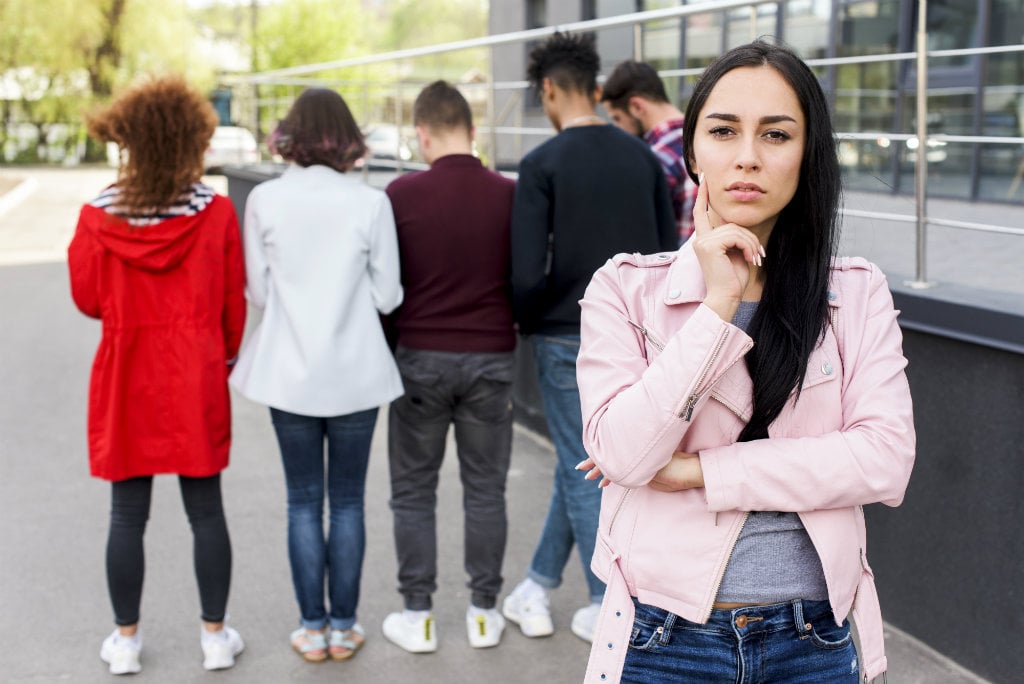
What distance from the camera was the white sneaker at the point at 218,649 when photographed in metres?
3.93

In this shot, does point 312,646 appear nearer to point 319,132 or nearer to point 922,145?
point 319,132

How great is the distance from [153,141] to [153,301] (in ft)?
1.70

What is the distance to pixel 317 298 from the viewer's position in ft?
12.5

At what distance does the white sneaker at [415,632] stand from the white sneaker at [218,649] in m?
0.57

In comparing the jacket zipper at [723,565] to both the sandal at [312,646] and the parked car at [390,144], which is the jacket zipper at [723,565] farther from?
the parked car at [390,144]

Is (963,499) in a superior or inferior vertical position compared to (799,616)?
inferior

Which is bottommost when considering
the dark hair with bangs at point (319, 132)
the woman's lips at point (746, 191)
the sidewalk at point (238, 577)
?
the sidewalk at point (238, 577)

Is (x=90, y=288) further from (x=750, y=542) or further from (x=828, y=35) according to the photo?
(x=828, y=35)

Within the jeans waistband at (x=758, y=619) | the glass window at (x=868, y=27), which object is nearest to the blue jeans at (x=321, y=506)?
the jeans waistband at (x=758, y=619)

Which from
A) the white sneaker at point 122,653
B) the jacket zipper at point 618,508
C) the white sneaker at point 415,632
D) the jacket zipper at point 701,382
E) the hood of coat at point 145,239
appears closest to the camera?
the jacket zipper at point 701,382

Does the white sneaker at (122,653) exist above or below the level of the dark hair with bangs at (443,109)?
below

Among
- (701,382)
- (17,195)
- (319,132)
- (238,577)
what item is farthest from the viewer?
(17,195)

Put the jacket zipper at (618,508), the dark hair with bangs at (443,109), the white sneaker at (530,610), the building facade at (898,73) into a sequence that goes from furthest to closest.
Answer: the building facade at (898,73), the white sneaker at (530,610), the dark hair with bangs at (443,109), the jacket zipper at (618,508)

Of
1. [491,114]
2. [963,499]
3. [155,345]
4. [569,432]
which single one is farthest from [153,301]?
[491,114]
